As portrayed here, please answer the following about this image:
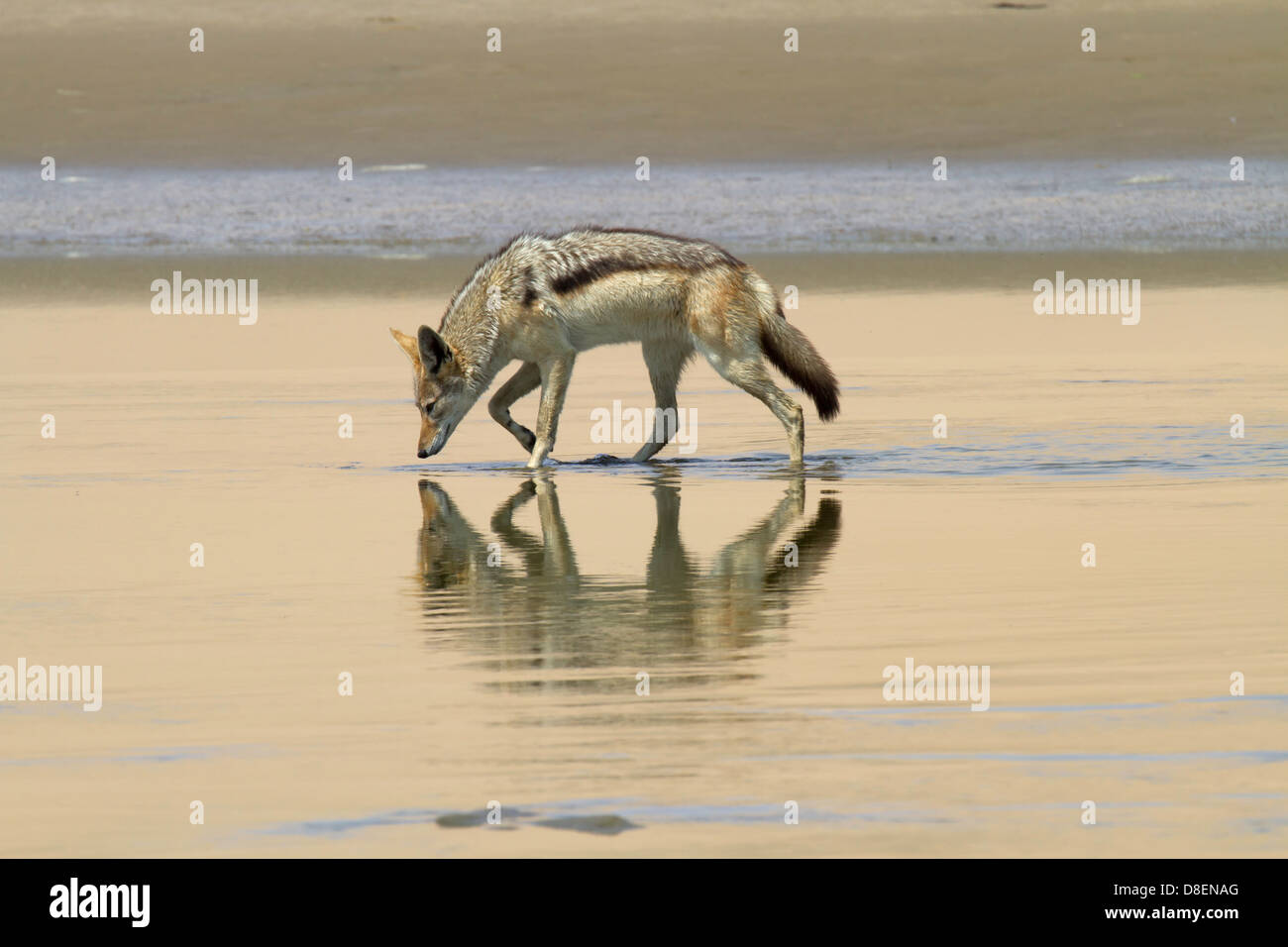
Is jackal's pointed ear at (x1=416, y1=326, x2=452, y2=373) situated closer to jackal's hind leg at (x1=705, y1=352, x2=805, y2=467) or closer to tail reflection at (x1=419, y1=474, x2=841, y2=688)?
jackal's hind leg at (x1=705, y1=352, x2=805, y2=467)

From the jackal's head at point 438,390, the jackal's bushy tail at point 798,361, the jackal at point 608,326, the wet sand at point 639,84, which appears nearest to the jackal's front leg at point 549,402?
the jackal at point 608,326

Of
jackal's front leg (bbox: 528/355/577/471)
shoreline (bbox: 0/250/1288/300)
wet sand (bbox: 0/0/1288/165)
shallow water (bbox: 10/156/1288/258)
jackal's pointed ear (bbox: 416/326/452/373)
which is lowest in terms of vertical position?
jackal's front leg (bbox: 528/355/577/471)

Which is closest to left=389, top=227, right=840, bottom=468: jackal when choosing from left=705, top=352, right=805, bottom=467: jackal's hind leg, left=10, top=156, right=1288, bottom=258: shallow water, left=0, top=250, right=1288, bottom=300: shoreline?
left=705, top=352, right=805, bottom=467: jackal's hind leg

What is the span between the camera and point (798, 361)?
42.1 feet

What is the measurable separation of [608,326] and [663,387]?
0.65 metres

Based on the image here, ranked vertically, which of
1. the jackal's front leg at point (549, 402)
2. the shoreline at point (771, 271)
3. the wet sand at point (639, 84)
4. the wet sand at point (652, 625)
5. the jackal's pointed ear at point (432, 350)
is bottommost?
the wet sand at point (652, 625)

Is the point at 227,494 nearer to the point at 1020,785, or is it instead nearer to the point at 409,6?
the point at 1020,785

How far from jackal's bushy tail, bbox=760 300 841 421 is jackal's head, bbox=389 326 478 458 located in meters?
1.96

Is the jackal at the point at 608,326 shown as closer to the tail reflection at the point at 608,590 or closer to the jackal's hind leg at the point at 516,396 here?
the jackal's hind leg at the point at 516,396

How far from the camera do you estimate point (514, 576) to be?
30.0 ft

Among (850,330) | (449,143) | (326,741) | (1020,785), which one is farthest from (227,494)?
(449,143)

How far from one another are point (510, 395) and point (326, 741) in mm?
7148

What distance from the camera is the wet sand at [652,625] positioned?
18.6 ft

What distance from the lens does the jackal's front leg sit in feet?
41.5
